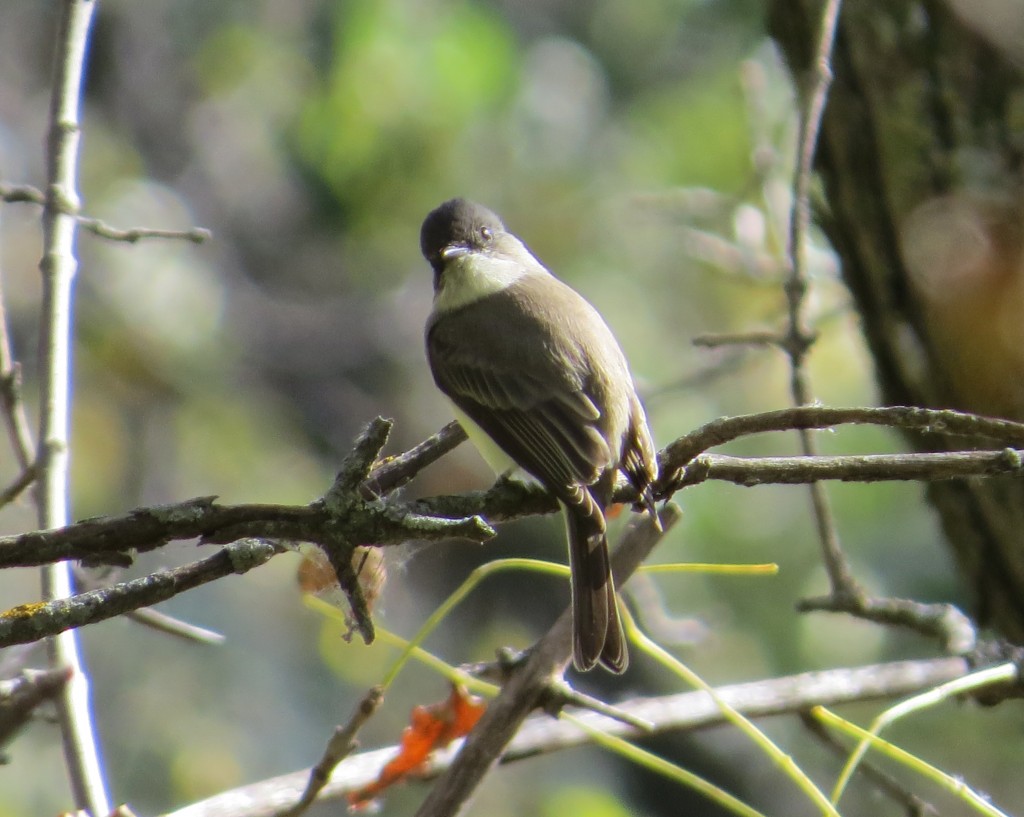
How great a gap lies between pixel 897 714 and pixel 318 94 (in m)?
5.81

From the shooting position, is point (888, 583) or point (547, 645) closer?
point (547, 645)

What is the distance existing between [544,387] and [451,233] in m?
0.86

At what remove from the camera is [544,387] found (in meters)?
2.77

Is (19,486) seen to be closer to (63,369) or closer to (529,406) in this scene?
(63,369)

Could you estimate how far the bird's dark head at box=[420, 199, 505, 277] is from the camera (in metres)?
3.45

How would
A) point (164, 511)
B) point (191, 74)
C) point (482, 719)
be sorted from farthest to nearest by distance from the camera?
point (191, 74)
point (482, 719)
point (164, 511)

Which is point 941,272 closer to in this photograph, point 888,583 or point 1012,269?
point 1012,269

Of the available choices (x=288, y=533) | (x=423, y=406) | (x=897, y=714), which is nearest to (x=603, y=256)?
(x=423, y=406)


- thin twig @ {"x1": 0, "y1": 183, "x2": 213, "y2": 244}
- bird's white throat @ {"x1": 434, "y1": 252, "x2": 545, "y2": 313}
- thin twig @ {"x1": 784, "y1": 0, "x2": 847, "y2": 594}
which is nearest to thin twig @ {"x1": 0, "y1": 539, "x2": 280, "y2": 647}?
thin twig @ {"x1": 0, "y1": 183, "x2": 213, "y2": 244}

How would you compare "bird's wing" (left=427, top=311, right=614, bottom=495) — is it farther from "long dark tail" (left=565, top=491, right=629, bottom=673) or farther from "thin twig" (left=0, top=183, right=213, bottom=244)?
"thin twig" (left=0, top=183, right=213, bottom=244)

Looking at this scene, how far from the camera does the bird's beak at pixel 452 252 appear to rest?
134 inches

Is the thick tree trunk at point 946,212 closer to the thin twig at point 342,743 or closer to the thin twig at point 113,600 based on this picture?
the thin twig at point 342,743

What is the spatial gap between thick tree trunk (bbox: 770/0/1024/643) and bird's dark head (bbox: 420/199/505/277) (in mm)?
1004

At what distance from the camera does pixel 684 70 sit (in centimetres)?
785
